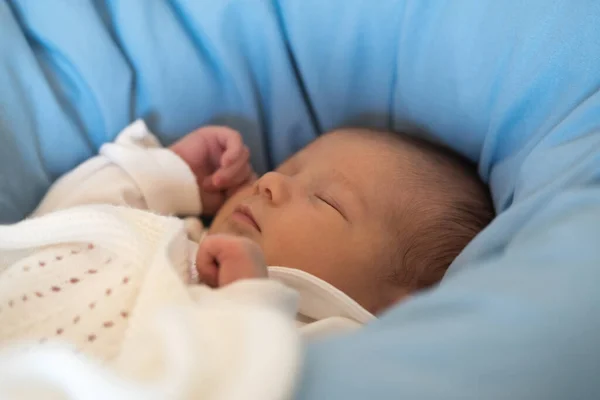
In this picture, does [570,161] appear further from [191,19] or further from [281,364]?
[191,19]

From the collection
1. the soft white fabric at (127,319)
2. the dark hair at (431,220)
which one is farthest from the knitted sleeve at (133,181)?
the dark hair at (431,220)

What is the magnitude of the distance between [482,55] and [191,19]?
1.42 feet

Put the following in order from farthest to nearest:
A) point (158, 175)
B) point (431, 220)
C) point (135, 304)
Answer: point (158, 175), point (431, 220), point (135, 304)

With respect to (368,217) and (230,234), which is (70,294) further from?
(368,217)

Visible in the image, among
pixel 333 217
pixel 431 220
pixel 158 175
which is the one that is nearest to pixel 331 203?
pixel 333 217

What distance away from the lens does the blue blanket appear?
0.42 meters

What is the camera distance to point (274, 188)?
2.70 ft

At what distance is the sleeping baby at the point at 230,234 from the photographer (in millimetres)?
637

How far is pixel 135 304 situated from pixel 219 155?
0.38 m

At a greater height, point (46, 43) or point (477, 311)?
point (46, 43)

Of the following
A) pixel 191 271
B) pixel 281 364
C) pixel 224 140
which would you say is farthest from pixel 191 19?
pixel 281 364

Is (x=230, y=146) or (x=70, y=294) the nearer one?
(x=70, y=294)

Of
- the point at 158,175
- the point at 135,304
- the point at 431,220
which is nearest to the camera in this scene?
the point at 135,304

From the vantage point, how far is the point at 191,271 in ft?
2.33
